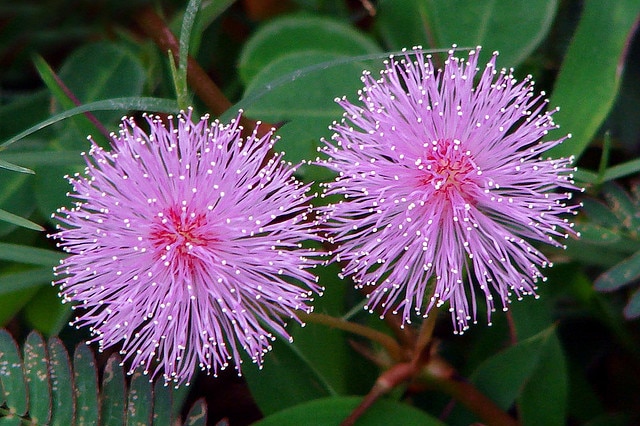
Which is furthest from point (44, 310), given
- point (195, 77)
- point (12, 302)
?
point (195, 77)

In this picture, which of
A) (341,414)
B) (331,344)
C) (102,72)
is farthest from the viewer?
(102,72)

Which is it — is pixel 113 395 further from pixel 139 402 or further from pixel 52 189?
pixel 52 189

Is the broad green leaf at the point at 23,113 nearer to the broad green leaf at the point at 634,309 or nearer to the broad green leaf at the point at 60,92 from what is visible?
the broad green leaf at the point at 60,92

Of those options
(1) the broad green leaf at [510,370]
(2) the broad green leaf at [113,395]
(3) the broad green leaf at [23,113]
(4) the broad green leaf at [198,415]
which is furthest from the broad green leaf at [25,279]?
(1) the broad green leaf at [510,370]

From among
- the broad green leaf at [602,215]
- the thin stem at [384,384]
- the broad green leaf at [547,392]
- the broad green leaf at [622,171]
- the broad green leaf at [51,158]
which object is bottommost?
the broad green leaf at [547,392]

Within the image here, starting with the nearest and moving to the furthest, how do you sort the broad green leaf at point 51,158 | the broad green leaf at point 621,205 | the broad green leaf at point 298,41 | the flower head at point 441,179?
the flower head at point 441,179, the broad green leaf at point 51,158, the broad green leaf at point 621,205, the broad green leaf at point 298,41

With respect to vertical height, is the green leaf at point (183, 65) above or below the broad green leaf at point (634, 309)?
above

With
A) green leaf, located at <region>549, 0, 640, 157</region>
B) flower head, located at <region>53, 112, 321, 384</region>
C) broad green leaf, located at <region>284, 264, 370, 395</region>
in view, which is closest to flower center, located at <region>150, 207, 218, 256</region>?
flower head, located at <region>53, 112, 321, 384</region>
